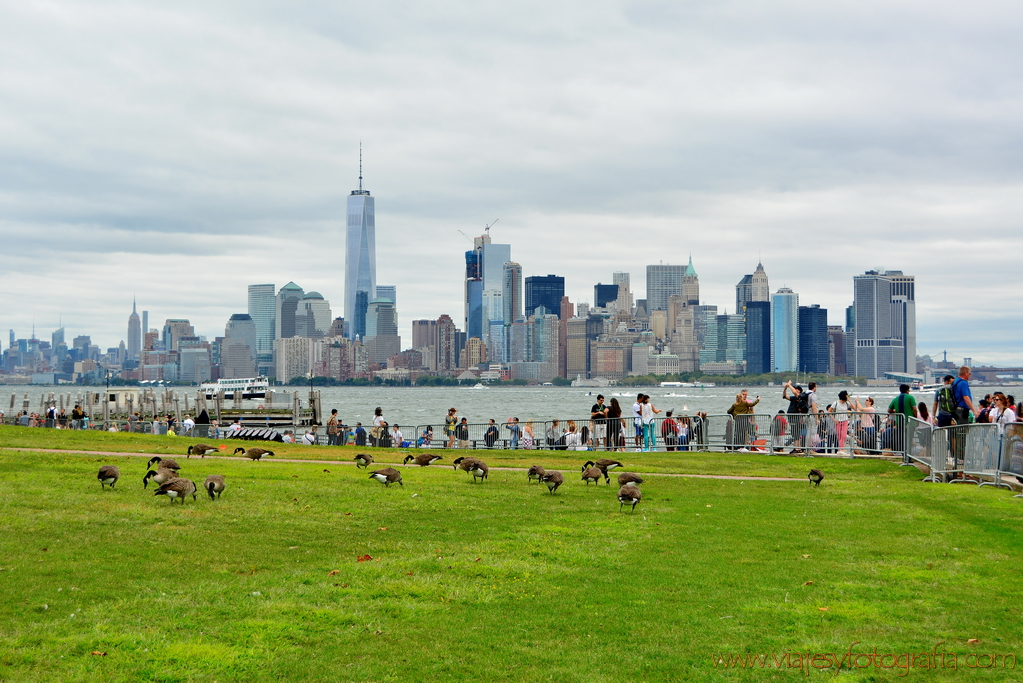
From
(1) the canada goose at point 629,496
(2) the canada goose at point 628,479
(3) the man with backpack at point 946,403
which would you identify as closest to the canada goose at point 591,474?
(2) the canada goose at point 628,479

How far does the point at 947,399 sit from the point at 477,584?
56.1 feet

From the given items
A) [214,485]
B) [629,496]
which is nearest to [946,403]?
[629,496]

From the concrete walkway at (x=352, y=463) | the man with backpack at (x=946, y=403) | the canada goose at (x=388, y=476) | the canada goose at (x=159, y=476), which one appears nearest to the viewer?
the canada goose at (x=159, y=476)

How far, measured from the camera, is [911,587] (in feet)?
33.8

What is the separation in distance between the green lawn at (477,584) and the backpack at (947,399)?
18.4 feet

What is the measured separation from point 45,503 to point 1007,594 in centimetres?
1328

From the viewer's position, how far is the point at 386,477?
712 inches

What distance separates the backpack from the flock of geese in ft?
15.4

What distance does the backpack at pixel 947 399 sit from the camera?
2264 cm

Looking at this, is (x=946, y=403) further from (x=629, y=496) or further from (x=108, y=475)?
(x=108, y=475)

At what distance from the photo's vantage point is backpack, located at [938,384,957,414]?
22641 mm

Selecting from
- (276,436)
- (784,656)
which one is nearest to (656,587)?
(784,656)

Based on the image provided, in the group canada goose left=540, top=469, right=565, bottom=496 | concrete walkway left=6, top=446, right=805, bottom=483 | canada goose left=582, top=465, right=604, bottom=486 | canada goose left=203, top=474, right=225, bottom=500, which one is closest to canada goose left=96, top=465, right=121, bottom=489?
canada goose left=203, top=474, right=225, bottom=500

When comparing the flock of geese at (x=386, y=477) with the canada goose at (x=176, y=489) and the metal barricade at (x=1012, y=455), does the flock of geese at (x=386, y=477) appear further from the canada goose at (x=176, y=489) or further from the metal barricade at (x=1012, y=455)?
the metal barricade at (x=1012, y=455)
